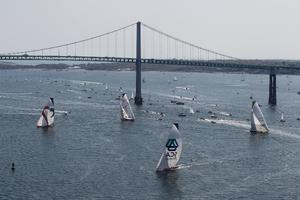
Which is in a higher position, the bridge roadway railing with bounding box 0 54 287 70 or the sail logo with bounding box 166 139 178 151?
the bridge roadway railing with bounding box 0 54 287 70

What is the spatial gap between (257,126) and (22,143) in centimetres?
3401

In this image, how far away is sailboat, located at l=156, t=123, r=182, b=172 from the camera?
62800 millimetres

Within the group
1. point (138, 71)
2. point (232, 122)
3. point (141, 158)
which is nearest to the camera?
point (141, 158)

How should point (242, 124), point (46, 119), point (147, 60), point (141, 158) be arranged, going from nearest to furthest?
point (141, 158) → point (46, 119) → point (242, 124) → point (147, 60)

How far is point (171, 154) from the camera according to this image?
63625 mm

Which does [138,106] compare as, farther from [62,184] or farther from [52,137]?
[62,184]

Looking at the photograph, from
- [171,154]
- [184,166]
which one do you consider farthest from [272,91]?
[171,154]

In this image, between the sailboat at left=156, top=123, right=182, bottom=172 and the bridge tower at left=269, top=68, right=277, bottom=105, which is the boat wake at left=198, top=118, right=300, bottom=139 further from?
the bridge tower at left=269, top=68, right=277, bottom=105

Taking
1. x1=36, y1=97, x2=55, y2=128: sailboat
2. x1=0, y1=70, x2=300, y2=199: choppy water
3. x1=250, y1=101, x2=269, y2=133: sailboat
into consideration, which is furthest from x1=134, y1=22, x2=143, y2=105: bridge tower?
x1=250, y1=101, x2=269, y2=133: sailboat

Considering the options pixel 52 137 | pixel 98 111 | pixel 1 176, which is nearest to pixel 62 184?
pixel 1 176

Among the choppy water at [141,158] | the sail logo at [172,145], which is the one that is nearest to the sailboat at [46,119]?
the choppy water at [141,158]

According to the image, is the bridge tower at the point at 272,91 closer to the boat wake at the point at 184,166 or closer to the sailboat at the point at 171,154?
the boat wake at the point at 184,166

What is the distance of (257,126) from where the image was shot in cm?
9031

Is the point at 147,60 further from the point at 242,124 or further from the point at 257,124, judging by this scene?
the point at 257,124
